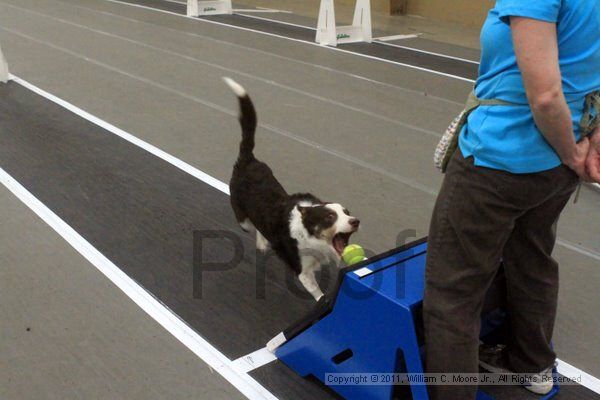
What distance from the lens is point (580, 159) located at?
1604mm

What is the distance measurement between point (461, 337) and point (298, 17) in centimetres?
1031

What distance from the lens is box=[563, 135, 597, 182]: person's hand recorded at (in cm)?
159

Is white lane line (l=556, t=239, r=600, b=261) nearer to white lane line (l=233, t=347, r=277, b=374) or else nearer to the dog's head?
the dog's head

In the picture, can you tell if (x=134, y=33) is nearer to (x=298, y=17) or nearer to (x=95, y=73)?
(x=95, y=73)

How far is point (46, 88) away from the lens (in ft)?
20.1

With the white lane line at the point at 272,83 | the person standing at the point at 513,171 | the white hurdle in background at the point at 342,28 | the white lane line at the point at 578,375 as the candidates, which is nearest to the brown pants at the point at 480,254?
the person standing at the point at 513,171

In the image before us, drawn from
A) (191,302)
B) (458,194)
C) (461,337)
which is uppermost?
(458,194)

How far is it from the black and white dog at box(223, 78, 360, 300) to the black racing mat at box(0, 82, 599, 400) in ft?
0.75

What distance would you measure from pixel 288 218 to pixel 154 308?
0.75 meters

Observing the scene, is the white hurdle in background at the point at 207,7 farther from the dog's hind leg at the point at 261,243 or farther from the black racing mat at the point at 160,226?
the dog's hind leg at the point at 261,243

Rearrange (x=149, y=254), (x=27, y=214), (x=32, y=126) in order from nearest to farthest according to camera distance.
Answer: (x=149, y=254) → (x=27, y=214) → (x=32, y=126)

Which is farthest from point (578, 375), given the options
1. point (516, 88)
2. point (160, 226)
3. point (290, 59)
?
point (290, 59)

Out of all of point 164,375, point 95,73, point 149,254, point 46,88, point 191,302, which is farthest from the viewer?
point 95,73

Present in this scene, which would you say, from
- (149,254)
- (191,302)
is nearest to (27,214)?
(149,254)
